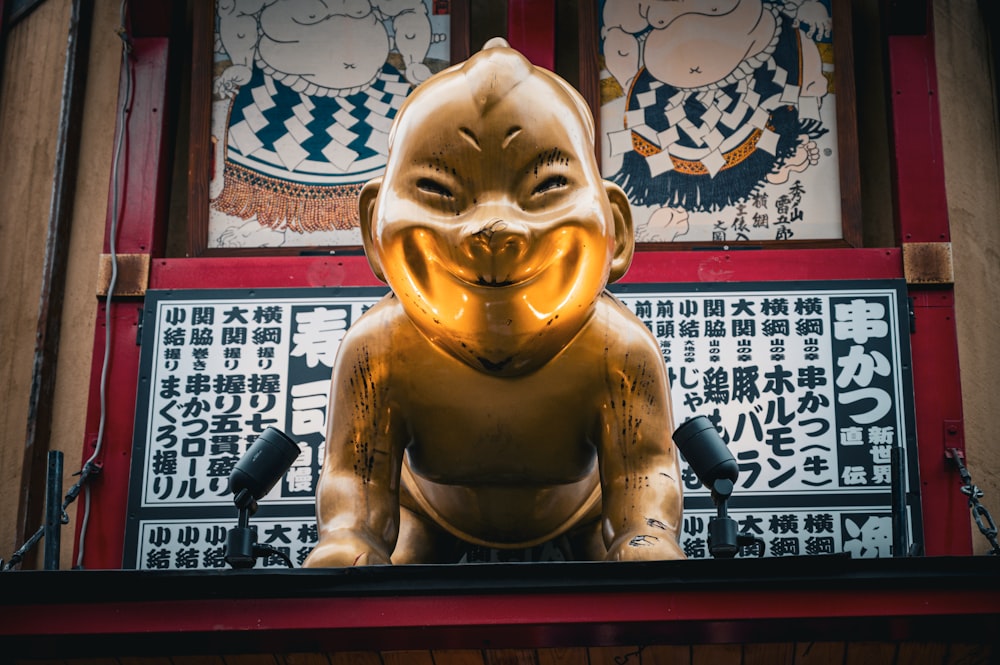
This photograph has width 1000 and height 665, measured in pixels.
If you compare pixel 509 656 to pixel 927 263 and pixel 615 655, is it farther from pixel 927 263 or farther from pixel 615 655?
pixel 927 263

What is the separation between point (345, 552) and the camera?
2773mm

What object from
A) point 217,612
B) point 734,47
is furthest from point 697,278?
point 217,612

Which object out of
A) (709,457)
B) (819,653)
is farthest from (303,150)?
(819,653)

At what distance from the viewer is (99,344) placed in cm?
492

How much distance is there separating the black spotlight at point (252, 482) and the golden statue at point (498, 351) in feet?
0.40

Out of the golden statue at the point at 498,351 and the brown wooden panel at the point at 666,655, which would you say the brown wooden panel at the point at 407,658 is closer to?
the golden statue at the point at 498,351

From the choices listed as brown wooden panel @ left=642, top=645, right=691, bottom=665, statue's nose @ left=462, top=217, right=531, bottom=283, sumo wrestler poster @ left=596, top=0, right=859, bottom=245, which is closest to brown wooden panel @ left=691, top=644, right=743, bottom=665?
brown wooden panel @ left=642, top=645, right=691, bottom=665

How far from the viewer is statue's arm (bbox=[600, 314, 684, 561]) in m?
2.90

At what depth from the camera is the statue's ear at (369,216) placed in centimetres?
304

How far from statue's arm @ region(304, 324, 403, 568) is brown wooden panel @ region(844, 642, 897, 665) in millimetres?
1053

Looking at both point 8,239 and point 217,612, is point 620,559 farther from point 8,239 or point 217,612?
point 8,239

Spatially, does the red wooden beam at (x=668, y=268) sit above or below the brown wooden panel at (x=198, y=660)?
above

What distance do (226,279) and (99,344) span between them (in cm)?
57

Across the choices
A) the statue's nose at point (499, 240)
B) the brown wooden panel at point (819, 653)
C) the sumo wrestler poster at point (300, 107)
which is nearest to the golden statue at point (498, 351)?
the statue's nose at point (499, 240)
